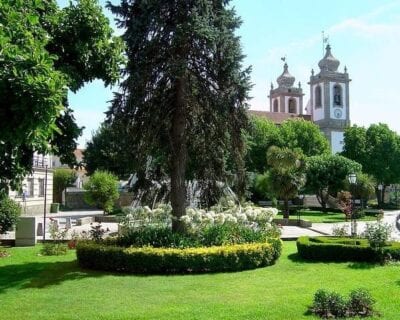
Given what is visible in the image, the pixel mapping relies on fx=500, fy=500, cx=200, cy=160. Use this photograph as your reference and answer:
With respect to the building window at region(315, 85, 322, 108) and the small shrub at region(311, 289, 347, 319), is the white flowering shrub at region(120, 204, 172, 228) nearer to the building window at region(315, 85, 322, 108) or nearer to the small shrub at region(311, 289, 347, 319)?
the small shrub at region(311, 289, 347, 319)

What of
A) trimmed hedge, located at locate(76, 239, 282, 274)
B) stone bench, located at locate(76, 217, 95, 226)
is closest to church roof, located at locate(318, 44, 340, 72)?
stone bench, located at locate(76, 217, 95, 226)

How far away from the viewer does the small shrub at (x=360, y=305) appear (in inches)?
333

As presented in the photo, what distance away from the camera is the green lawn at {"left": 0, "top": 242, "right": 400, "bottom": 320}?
8852 mm

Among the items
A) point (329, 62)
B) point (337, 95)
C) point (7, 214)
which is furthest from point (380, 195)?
point (7, 214)

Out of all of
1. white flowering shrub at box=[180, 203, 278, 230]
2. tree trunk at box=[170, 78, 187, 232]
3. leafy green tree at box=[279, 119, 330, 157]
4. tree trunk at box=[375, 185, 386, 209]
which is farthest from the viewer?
tree trunk at box=[375, 185, 386, 209]

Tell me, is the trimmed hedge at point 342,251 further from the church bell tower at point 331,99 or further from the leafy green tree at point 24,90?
the church bell tower at point 331,99

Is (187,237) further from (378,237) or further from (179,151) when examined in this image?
(378,237)

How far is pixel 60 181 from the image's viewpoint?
5625 centimetres

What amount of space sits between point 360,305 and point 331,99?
247ft

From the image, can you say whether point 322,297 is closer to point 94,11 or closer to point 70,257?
point 94,11

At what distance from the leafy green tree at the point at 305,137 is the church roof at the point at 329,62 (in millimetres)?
25420

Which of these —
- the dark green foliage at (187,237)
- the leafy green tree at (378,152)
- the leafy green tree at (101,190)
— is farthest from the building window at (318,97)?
the dark green foliage at (187,237)

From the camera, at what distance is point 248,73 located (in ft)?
52.4

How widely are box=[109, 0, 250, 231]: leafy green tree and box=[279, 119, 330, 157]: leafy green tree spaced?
41.0 m
